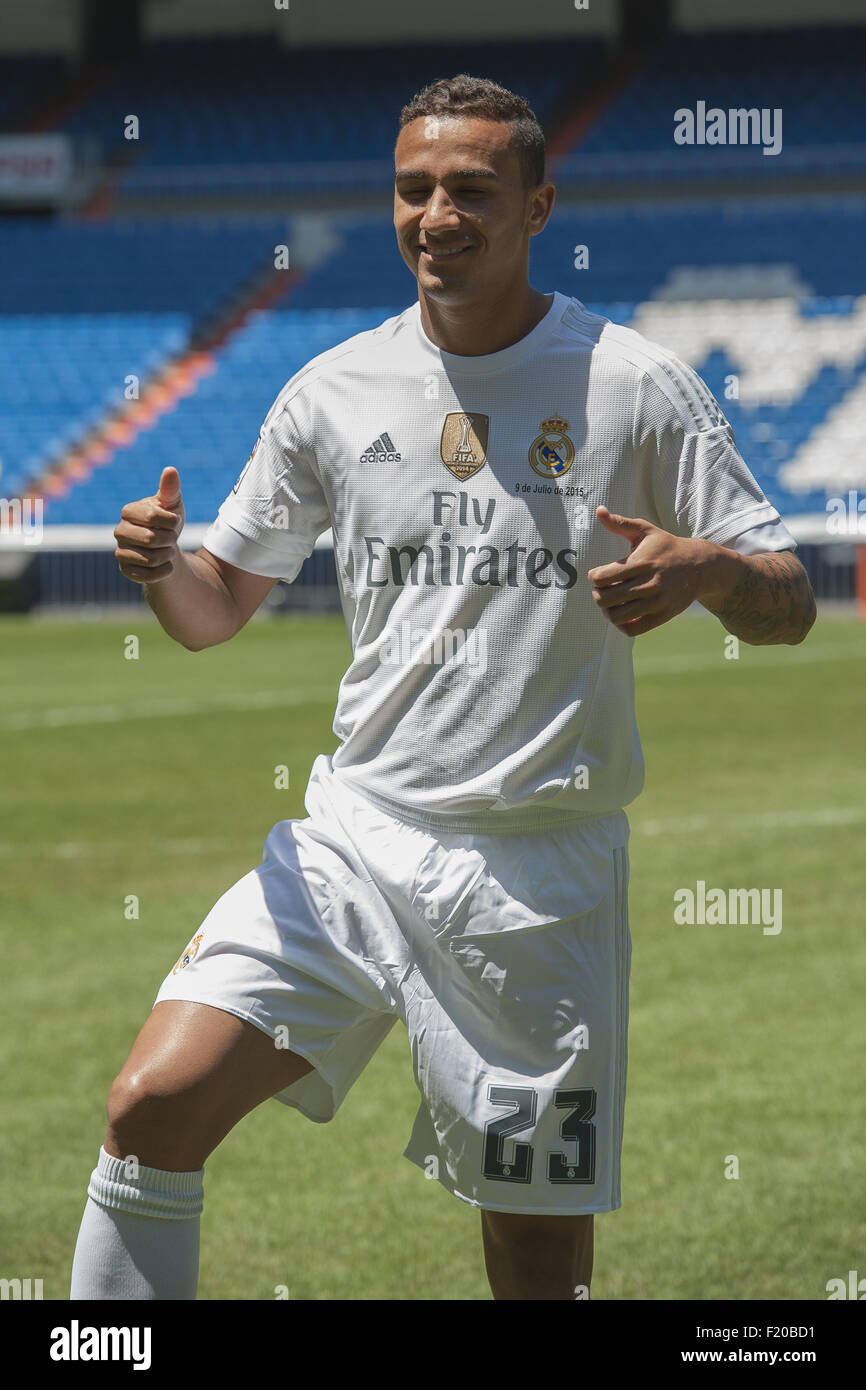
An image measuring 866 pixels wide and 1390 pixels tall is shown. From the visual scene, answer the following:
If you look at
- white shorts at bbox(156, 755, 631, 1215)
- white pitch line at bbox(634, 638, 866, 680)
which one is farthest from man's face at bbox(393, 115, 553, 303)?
white pitch line at bbox(634, 638, 866, 680)

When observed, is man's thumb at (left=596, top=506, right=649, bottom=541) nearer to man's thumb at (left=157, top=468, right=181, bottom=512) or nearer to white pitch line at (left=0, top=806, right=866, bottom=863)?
man's thumb at (left=157, top=468, right=181, bottom=512)

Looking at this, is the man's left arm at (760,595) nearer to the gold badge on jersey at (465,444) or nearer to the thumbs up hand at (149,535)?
the gold badge on jersey at (465,444)

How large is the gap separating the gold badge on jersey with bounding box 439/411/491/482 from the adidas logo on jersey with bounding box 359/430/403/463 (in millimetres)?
83

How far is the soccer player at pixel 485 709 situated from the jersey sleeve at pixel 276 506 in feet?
0.38

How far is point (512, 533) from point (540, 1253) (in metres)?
1.18

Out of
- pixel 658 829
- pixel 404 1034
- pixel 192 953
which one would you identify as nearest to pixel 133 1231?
pixel 192 953

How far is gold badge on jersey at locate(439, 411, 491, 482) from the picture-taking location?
2988 millimetres

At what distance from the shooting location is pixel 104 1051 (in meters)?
5.75

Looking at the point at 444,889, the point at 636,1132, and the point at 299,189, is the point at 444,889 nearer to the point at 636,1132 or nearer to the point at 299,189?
the point at 636,1132

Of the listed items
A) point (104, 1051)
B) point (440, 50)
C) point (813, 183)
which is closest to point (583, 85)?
point (440, 50)

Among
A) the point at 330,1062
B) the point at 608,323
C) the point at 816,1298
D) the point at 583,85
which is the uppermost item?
the point at 583,85

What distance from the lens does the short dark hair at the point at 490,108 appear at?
2920mm

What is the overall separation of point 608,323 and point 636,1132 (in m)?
2.64

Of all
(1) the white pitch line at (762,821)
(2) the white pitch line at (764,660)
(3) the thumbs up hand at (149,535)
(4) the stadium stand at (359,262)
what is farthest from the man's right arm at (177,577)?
(4) the stadium stand at (359,262)
